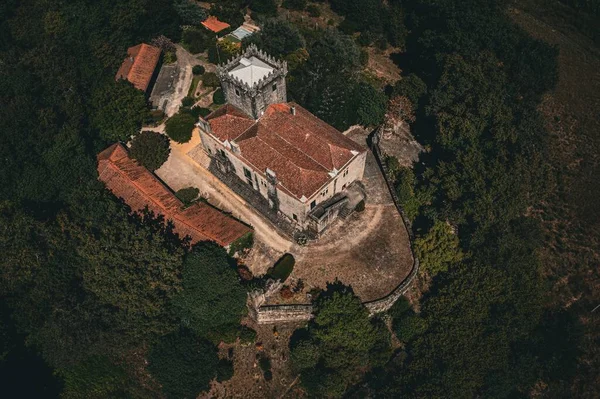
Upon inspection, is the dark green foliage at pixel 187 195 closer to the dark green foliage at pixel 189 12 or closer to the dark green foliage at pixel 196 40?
the dark green foliage at pixel 196 40

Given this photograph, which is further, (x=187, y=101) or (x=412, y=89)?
(x=412, y=89)

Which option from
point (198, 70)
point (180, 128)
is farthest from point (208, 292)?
point (198, 70)

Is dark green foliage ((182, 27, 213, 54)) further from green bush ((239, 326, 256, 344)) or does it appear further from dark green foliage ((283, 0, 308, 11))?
green bush ((239, 326, 256, 344))

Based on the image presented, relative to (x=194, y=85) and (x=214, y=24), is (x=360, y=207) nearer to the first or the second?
(x=194, y=85)

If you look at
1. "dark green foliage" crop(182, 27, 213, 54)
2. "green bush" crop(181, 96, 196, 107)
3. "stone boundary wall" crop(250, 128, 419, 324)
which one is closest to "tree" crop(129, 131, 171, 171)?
"green bush" crop(181, 96, 196, 107)

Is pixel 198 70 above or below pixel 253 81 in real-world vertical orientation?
below

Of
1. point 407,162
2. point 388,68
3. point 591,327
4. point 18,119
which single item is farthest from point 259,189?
point 591,327
